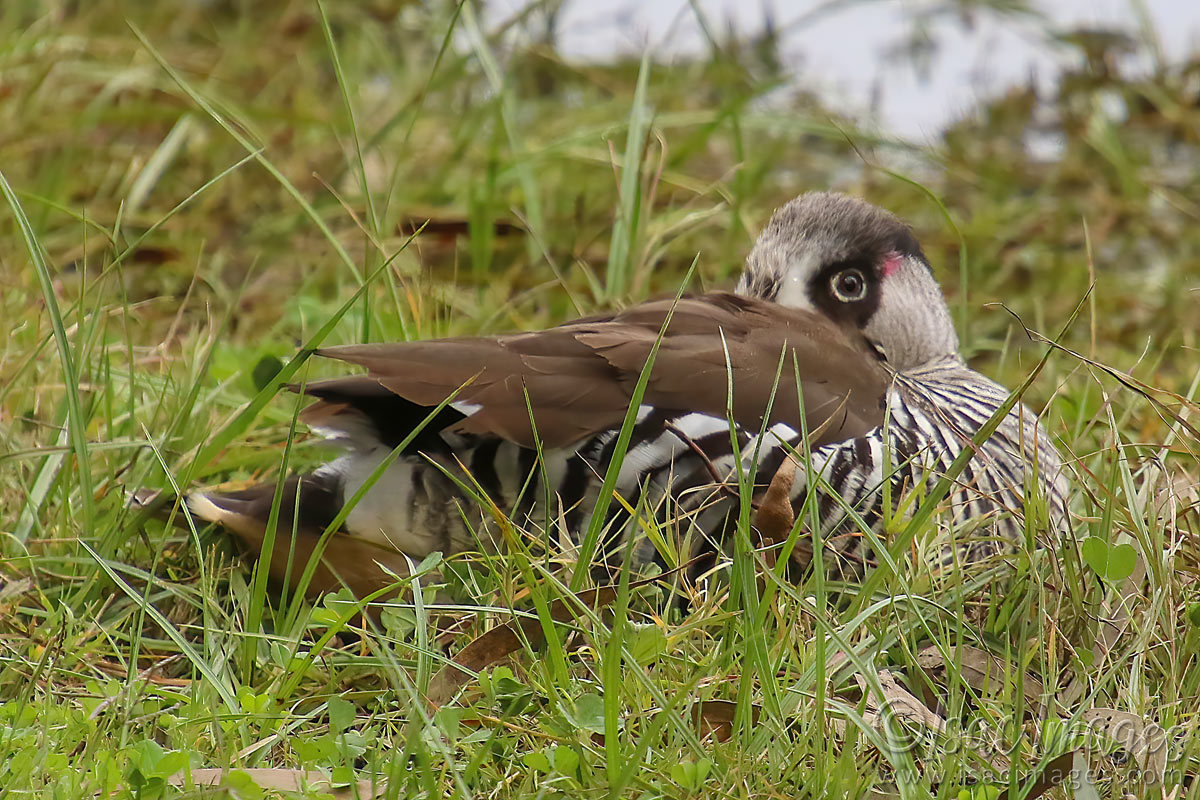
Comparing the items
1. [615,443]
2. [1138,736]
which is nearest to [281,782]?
[615,443]

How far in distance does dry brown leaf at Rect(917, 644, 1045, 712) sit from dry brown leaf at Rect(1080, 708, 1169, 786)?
129mm

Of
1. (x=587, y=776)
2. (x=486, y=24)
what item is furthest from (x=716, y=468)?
(x=486, y=24)

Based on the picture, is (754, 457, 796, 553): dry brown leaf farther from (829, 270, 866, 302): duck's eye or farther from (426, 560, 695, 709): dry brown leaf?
(829, 270, 866, 302): duck's eye

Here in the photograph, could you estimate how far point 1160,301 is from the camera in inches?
210

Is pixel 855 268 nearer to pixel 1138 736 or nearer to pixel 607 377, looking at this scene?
pixel 607 377

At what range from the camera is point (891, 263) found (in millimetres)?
3506

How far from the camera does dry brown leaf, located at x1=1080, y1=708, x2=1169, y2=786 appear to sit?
210 cm

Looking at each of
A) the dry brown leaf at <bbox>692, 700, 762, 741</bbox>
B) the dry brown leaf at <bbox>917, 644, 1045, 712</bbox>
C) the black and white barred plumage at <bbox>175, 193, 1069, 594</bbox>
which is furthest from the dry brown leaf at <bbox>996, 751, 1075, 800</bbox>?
the black and white barred plumage at <bbox>175, 193, 1069, 594</bbox>

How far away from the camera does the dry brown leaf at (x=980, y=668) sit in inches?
93.0

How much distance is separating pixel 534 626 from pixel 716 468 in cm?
51

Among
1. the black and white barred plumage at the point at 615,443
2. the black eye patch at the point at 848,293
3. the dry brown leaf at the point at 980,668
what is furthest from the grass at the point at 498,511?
the black eye patch at the point at 848,293

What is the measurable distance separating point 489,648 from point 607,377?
0.60 m

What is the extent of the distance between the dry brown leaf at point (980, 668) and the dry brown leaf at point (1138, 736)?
0.42 ft

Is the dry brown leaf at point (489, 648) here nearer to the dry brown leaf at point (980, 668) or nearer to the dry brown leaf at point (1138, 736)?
the dry brown leaf at point (980, 668)
